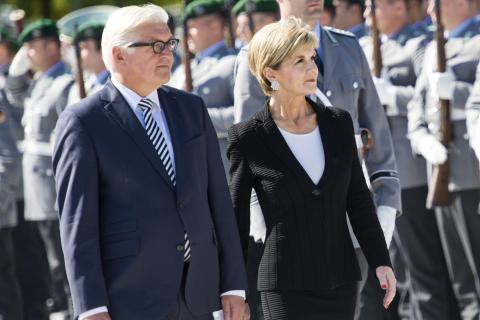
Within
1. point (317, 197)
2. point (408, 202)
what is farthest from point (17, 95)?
point (317, 197)

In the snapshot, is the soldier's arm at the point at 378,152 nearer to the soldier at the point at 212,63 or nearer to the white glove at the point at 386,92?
the white glove at the point at 386,92

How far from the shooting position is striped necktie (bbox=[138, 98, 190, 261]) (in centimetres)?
483

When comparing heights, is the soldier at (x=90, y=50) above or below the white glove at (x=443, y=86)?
above

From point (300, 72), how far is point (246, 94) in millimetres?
613

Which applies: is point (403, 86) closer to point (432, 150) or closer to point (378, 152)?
point (432, 150)

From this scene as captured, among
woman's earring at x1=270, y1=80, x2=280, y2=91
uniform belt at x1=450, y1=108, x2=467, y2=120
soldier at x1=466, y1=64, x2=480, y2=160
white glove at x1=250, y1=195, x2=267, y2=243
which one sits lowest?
white glove at x1=250, y1=195, x2=267, y2=243

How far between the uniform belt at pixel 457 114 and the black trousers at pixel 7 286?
3.38m

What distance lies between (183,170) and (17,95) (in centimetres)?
671

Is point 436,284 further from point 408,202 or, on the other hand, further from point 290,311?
point 290,311

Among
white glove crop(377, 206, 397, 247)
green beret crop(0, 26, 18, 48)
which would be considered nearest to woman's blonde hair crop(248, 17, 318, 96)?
white glove crop(377, 206, 397, 247)

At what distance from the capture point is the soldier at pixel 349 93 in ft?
19.1

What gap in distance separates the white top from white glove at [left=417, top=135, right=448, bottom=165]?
256cm

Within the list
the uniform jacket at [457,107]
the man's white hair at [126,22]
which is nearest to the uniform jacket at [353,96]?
the man's white hair at [126,22]

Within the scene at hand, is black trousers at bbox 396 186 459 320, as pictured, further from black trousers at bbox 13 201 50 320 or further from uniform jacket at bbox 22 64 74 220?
black trousers at bbox 13 201 50 320
